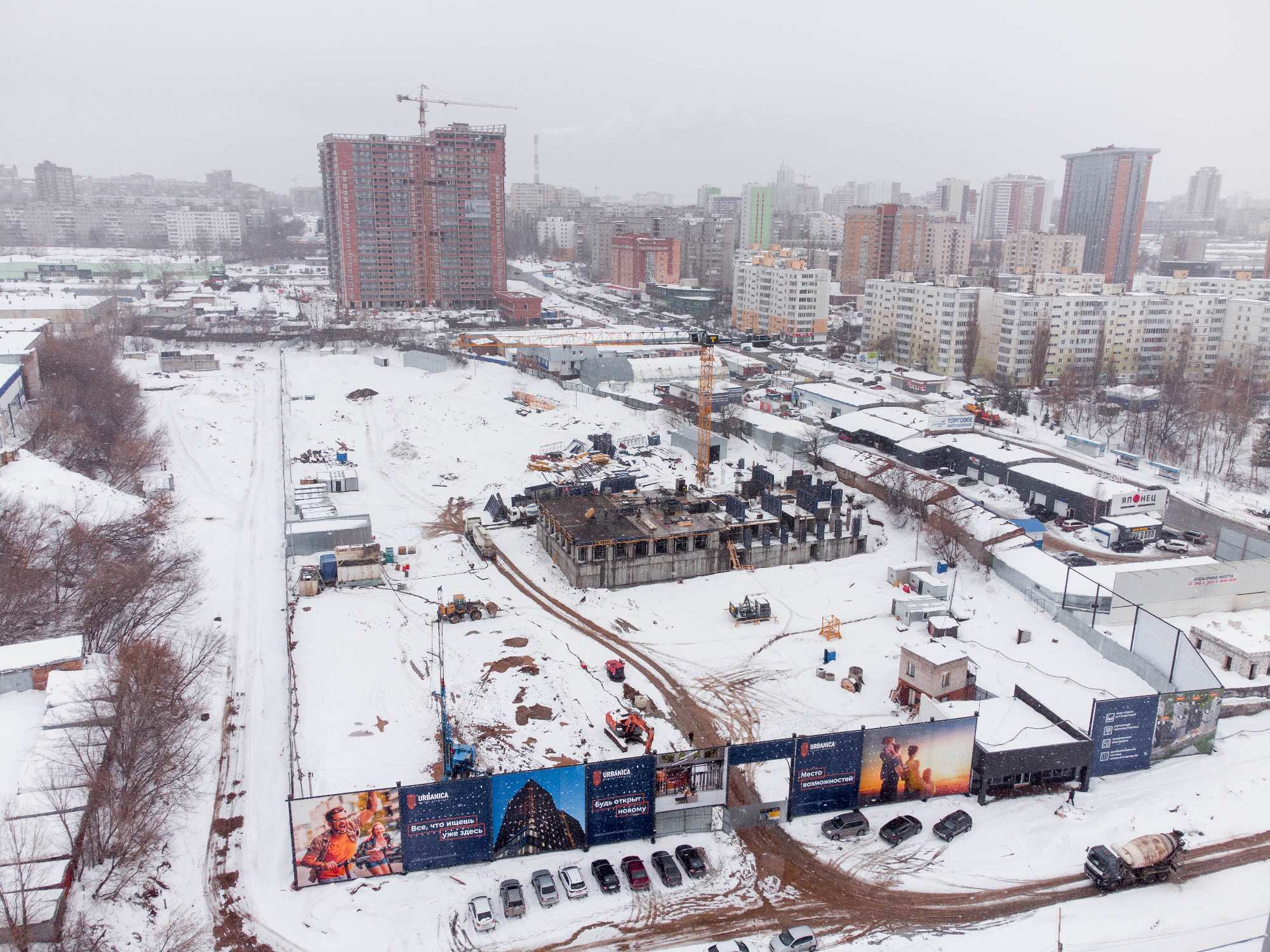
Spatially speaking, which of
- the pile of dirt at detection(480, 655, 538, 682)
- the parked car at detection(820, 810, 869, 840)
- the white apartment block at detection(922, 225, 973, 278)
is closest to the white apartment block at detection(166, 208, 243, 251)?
the white apartment block at detection(922, 225, 973, 278)

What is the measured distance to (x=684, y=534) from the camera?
21.4 m

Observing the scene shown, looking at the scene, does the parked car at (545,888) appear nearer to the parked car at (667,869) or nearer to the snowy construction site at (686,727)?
the snowy construction site at (686,727)

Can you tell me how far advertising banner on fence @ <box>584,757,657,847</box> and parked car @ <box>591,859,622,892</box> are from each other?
20.7 inches

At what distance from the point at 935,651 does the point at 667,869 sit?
6.70m

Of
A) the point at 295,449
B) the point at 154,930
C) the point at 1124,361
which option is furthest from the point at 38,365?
the point at 1124,361

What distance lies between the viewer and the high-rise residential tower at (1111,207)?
7531 centimetres

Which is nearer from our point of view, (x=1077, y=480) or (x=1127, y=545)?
(x=1127, y=545)

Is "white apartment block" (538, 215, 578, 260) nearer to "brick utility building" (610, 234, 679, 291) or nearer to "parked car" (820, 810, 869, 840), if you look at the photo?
"brick utility building" (610, 234, 679, 291)

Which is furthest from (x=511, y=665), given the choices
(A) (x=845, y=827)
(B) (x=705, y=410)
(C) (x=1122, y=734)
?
(B) (x=705, y=410)

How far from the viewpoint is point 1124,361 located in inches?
1735

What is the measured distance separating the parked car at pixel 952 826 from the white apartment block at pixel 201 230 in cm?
10630

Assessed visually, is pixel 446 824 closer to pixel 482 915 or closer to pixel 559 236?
pixel 482 915

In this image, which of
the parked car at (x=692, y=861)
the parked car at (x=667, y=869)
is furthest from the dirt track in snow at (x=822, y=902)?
the parked car at (x=692, y=861)

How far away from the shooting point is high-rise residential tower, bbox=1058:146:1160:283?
7531cm
